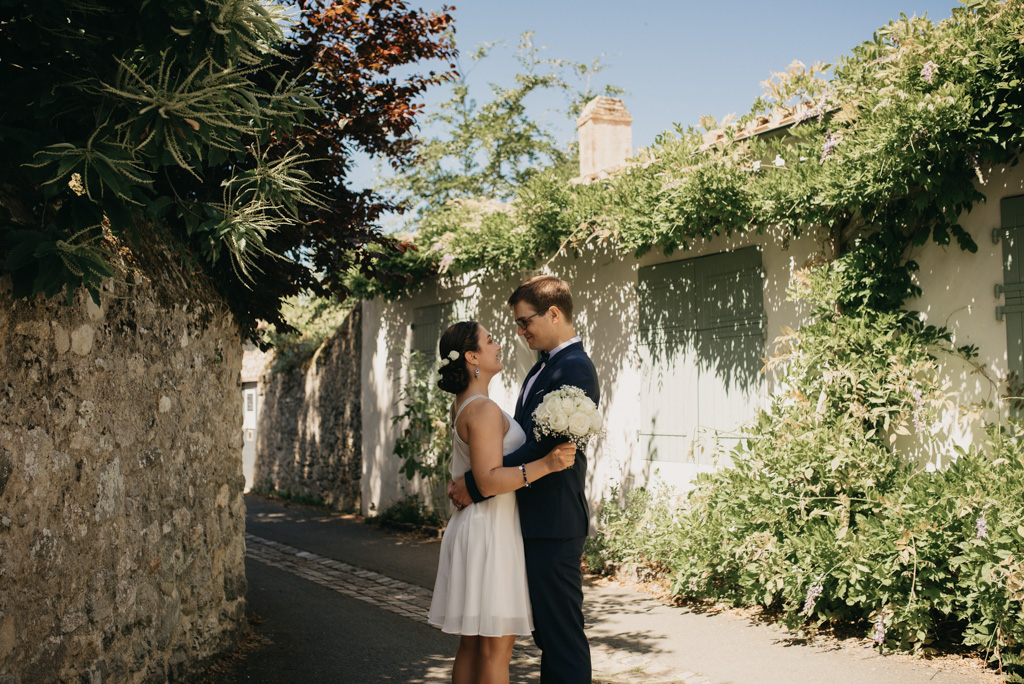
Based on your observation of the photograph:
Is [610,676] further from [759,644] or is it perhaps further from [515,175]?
[515,175]

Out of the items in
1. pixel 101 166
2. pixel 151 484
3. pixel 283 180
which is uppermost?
pixel 283 180

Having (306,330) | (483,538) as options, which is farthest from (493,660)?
(306,330)

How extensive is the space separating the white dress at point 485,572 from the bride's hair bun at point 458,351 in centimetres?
12

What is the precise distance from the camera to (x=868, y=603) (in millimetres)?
4906

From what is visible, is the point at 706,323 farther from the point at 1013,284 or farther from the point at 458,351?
the point at 458,351

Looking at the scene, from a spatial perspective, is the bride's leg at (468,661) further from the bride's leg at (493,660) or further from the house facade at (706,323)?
the house facade at (706,323)

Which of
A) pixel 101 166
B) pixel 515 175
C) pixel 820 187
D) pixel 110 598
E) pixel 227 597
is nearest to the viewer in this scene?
pixel 101 166

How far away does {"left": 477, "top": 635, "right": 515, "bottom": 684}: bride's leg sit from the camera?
3.17m

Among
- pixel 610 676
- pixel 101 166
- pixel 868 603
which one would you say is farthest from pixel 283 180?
pixel 868 603

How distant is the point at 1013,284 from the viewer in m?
5.09

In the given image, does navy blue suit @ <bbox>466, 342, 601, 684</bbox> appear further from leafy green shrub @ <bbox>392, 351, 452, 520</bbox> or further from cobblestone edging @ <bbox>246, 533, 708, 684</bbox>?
leafy green shrub @ <bbox>392, 351, 452, 520</bbox>

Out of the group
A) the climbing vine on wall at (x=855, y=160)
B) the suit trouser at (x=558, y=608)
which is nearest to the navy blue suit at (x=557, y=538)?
the suit trouser at (x=558, y=608)

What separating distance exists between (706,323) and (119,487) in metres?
4.90

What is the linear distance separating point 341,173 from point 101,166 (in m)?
3.04
